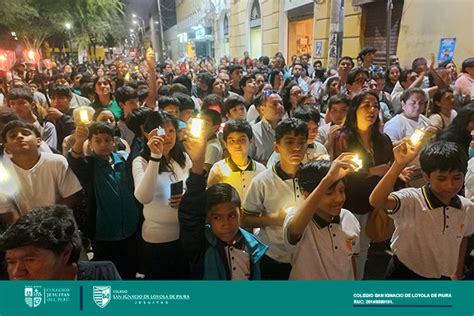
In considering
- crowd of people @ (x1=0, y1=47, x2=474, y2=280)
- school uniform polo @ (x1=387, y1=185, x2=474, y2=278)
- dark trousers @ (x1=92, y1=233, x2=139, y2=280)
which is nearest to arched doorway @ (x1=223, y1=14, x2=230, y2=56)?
crowd of people @ (x1=0, y1=47, x2=474, y2=280)

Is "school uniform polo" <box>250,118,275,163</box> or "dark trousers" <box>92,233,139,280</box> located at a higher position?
"school uniform polo" <box>250,118,275,163</box>

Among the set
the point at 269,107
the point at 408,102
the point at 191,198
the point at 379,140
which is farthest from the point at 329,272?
the point at 408,102

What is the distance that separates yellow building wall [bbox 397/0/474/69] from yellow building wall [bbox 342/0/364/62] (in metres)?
1.41

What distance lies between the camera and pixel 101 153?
1.72 m

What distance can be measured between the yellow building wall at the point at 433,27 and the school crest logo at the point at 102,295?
13.1 feet

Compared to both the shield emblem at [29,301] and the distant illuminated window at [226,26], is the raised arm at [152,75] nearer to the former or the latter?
the shield emblem at [29,301]

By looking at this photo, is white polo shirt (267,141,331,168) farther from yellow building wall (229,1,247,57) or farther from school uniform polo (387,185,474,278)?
yellow building wall (229,1,247,57)

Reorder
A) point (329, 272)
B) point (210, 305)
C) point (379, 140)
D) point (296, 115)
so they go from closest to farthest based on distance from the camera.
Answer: point (210, 305) → point (329, 272) → point (379, 140) → point (296, 115)

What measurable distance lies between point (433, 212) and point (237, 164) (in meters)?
0.89

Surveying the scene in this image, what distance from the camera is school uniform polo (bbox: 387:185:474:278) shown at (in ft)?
4.24

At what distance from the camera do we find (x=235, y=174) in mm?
1786

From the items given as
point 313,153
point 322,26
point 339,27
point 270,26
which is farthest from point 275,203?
point 270,26

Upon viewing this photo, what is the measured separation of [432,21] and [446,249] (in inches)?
157

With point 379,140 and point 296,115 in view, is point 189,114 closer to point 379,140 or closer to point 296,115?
point 296,115
